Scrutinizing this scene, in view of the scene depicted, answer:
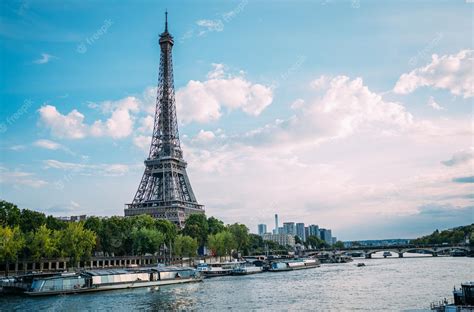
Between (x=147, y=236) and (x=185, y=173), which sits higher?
(x=185, y=173)

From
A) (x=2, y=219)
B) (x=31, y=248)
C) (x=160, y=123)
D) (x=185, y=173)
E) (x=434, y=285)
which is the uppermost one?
(x=160, y=123)

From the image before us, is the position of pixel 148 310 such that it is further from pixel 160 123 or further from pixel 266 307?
pixel 160 123

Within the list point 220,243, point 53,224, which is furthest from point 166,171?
point 53,224

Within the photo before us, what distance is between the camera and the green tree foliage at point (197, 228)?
138875 millimetres

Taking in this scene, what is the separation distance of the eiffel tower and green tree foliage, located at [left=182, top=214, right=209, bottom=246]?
725cm

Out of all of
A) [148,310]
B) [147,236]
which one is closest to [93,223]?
[147,236]

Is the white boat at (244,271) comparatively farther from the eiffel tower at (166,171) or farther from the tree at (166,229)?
the eiffel tower at (166,171)

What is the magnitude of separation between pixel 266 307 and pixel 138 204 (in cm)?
10950

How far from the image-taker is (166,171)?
160500 mm

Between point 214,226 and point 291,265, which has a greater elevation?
point 214,226

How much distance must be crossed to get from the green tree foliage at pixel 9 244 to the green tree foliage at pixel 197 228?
64738 mm

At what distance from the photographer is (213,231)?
497 feet

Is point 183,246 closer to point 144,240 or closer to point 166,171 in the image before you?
point 144,240

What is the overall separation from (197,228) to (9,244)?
70622 mm
